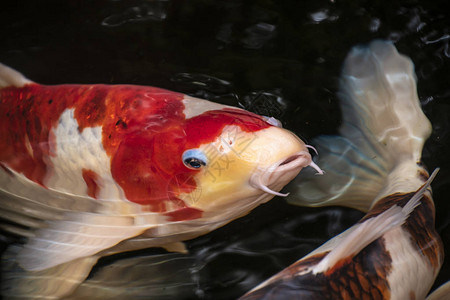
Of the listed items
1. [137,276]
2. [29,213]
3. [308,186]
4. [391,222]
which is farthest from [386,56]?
[29,213]

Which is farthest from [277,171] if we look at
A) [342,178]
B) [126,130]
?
[342,178]

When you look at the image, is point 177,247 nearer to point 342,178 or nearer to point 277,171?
point 277,171

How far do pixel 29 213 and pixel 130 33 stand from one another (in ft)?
3.35

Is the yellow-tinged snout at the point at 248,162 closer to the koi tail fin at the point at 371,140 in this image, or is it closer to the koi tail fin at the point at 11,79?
the koi tail fin at the point at 371,140

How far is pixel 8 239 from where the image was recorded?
169 centimetres

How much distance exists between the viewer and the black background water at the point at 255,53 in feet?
5.93

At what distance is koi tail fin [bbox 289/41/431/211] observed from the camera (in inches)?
72.0

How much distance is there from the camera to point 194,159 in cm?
139

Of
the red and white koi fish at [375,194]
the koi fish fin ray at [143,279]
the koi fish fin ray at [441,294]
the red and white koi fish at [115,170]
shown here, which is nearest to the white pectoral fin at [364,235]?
the red and white koi fish at [375,194]

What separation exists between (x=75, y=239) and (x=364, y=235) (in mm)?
947

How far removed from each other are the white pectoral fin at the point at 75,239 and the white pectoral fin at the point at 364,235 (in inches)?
25.6

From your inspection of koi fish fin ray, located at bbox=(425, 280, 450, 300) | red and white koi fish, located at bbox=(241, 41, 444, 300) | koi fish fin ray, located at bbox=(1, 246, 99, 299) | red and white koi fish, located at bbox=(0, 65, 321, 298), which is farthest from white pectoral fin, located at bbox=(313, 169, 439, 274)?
koi fish fin ray, located at bbox=(1, 246, 99, 299)

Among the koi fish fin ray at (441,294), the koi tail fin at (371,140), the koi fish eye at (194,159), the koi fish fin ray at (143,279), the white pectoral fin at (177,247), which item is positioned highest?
the koi fish eye at (194,159)

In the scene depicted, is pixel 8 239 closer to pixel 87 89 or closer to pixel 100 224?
pixel 100 224
